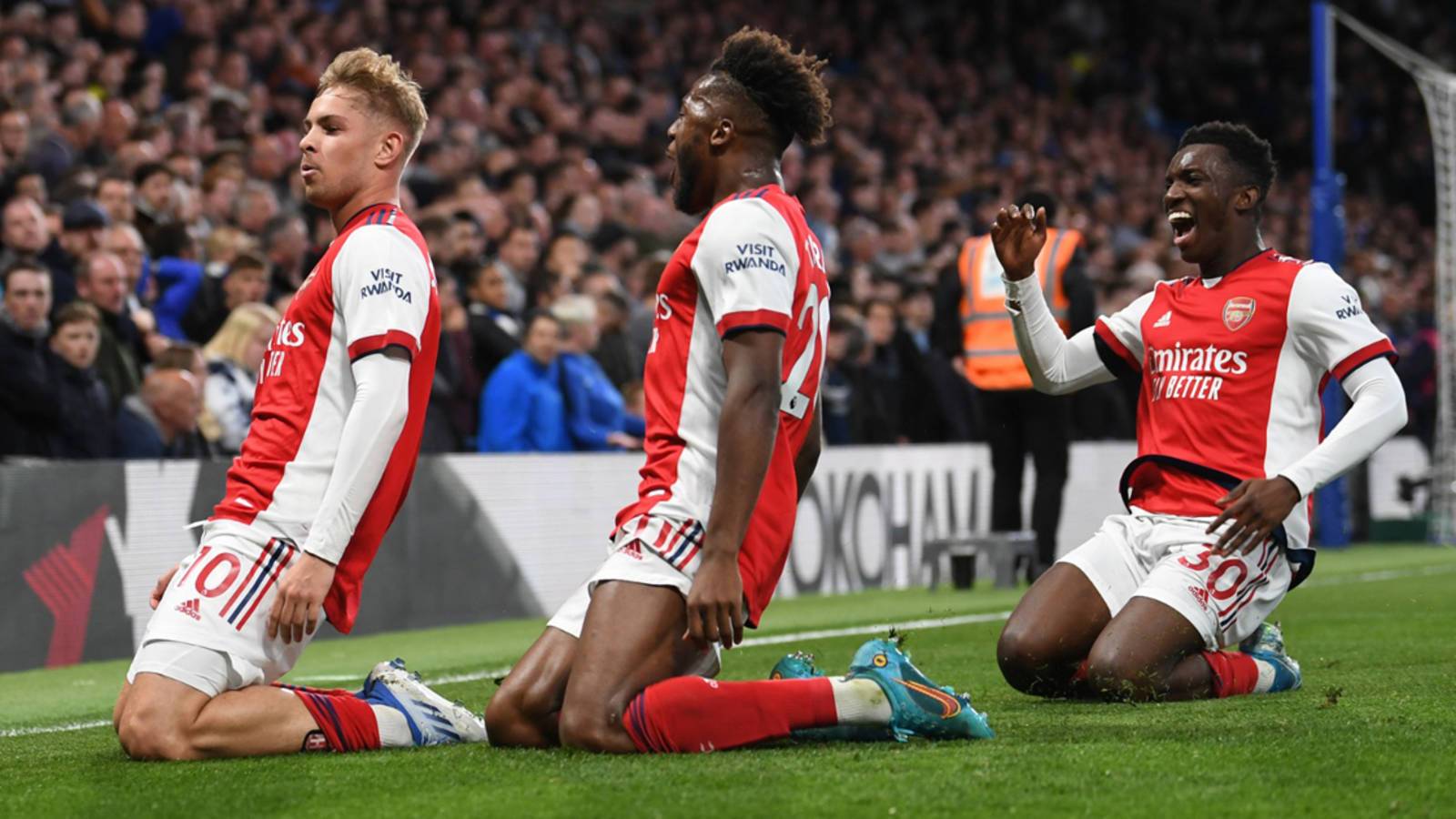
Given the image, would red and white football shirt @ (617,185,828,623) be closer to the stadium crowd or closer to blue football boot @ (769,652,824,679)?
blue football boot @ (769,652,824,679)

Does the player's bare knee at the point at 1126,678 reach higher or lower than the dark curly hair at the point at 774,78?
lower

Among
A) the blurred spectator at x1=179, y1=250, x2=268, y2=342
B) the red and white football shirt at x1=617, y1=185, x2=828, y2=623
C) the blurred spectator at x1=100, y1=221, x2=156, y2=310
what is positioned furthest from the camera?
the blurred spectator at x1=179, y1=250, x2=268, y2=342

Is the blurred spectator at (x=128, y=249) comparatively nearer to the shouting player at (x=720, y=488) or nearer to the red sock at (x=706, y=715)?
the shouting player at (x=720, y=488)

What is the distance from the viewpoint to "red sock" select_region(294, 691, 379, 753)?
508 cm

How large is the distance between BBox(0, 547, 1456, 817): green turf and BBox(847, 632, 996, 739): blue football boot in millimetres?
72

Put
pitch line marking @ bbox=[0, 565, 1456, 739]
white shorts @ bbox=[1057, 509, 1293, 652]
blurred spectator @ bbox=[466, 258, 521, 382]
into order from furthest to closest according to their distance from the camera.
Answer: blurred spectator @ bbox=[466, 258, 521, 382] → pitch line marking @ bbox=[0, 565, 1456, 739] → white shorts @ bbox=[1057, 509, 1293, 652]

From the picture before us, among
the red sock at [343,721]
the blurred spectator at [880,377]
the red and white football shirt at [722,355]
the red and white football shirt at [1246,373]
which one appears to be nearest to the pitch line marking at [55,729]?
the red sock at [343,721]

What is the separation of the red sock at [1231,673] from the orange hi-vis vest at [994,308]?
476 centimetres

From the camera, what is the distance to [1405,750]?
457cm

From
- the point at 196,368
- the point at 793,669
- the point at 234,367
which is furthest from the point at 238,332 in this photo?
the point at 793,669

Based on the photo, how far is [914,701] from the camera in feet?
15.8

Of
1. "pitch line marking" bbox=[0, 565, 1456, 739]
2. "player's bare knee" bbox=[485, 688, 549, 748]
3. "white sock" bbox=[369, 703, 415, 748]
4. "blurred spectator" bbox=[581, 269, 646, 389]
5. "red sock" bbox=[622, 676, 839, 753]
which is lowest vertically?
"pitch line marking" bbox=[0, 565, 1456, 739]

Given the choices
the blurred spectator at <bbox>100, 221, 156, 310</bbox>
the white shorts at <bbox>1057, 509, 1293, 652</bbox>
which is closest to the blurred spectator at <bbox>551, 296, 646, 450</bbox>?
the blurred spectator at <bbox>100, 221, 156, 310</bbox>

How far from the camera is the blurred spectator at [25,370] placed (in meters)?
8.96
